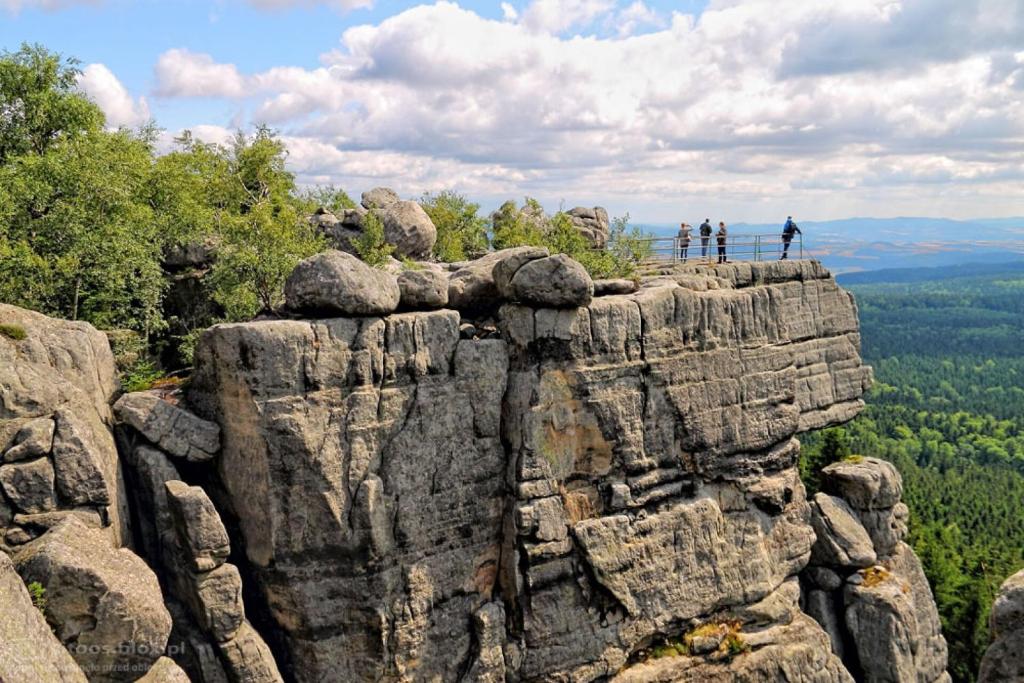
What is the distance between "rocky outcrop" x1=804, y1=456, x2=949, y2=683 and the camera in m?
35.5

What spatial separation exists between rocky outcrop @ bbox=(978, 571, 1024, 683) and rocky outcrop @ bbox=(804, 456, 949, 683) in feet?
42.0

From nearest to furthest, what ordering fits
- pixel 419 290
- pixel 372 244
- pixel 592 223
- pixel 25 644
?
pixel 25 644 → pixel 419 290 → pixel 372 244 → pixel 592 223

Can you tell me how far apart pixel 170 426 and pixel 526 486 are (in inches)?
463

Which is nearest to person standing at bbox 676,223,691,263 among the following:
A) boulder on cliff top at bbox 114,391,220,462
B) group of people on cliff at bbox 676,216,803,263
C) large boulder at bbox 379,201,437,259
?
group of people on cliff at bbox 676,216,803,263

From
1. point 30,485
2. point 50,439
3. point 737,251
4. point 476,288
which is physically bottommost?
point 30,485

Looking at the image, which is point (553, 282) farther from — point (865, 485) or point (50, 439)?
point (865, 485)

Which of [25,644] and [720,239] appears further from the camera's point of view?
[720,239]

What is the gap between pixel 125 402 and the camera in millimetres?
24938

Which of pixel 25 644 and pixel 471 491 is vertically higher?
pixel 471 491

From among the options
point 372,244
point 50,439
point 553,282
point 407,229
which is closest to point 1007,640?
point 553,282

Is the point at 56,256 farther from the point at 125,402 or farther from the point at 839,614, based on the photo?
the point at 839,614

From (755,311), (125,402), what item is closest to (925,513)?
(755,311)

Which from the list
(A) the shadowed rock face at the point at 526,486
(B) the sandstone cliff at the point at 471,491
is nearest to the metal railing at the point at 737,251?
(B) the sandstone cliff at the point at 471,491

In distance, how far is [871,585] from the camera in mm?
36312
